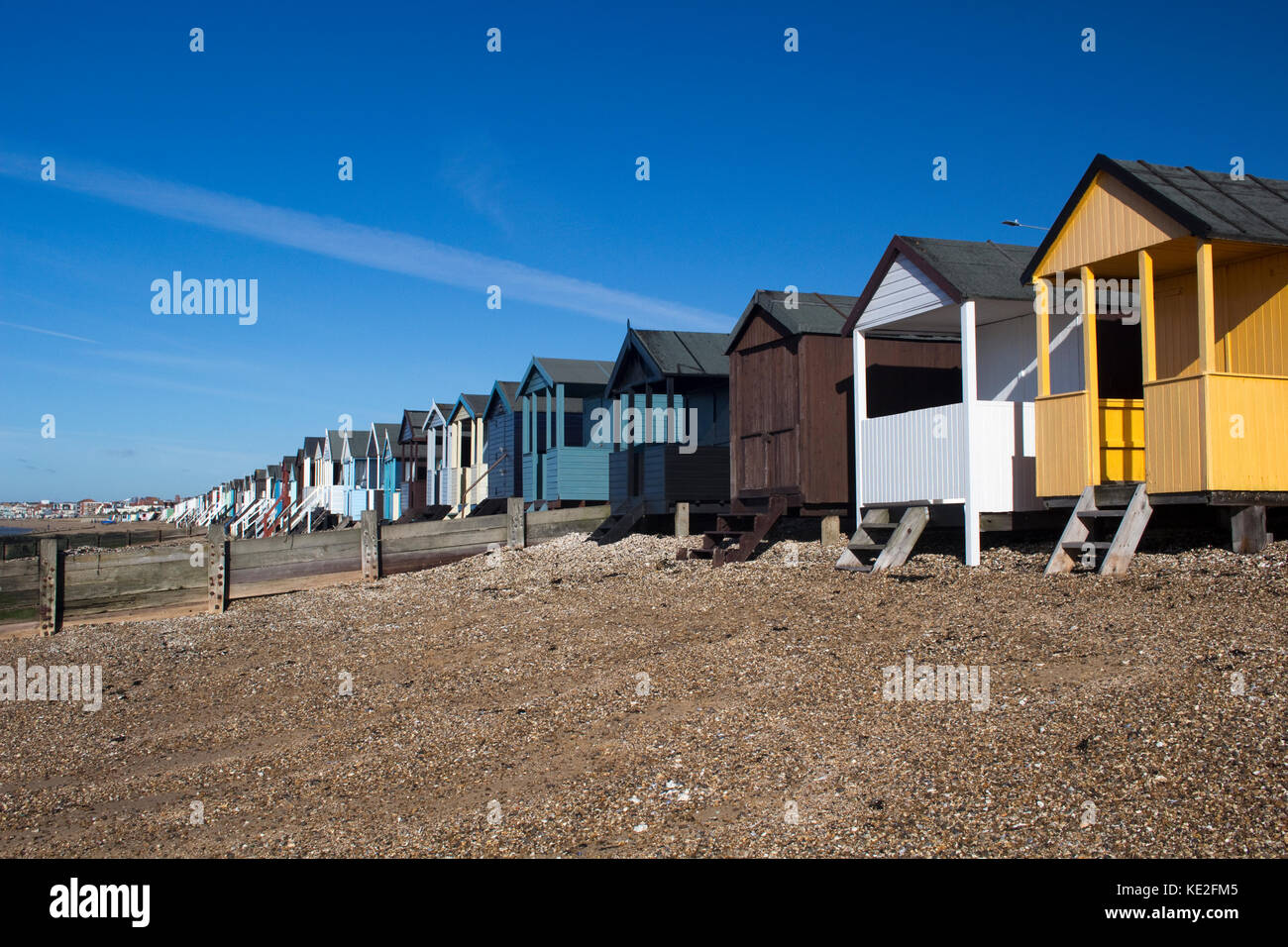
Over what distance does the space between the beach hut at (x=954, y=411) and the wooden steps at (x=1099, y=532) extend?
135cm

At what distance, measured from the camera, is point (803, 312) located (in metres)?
16.5

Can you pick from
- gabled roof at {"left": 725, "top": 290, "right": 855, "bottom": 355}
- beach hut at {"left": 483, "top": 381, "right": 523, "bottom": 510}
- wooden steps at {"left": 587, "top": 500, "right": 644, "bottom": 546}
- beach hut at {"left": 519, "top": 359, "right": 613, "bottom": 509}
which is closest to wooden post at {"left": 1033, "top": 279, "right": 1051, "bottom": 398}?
gabled roof at {"left": 725, "top": 290, "right": 855, "bottom": 355}

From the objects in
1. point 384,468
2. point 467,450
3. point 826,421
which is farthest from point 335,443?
point 826,421

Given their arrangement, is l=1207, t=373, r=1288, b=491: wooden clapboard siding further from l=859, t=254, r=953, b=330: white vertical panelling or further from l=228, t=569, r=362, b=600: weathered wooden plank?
l=228, t=569, r=362, b=600: weathered wooden plank

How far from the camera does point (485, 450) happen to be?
101 ft

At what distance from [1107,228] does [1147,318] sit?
128 centimetres

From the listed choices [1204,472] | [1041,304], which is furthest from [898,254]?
[1204,472]

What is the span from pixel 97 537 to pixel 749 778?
6070 cm

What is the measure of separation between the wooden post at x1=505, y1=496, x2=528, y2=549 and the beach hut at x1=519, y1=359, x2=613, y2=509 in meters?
4.24

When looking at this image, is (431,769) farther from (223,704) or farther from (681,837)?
(223,704)

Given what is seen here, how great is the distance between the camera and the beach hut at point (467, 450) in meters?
31.8

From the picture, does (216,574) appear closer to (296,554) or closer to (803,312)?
(296,554)

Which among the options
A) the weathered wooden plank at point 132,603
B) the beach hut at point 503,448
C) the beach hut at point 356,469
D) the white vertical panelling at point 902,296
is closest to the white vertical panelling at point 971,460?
the white vertical panelling at point 902,296
